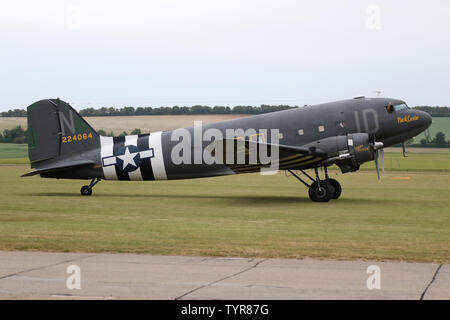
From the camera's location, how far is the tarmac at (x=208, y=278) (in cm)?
1055

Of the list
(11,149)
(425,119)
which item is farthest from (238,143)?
(11,149)

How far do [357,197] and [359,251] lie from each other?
18.3 m

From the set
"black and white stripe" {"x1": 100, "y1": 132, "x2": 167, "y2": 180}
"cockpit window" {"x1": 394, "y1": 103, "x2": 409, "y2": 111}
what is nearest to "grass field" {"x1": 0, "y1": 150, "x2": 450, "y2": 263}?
"black and white stripe" {"x1": 100, "y1": 132, "x2": 167, "y2": 180}

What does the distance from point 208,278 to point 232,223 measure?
966cm

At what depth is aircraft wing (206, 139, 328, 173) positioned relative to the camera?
29.1m

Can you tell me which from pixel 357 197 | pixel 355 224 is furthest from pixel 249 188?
pixel 355 224

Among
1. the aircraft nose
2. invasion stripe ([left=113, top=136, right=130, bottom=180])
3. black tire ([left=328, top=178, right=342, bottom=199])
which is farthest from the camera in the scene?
invasion stripe ([left=113, top=136, right=130, bottom=180])

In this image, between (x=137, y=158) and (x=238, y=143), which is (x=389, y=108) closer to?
(x=238, y=143)

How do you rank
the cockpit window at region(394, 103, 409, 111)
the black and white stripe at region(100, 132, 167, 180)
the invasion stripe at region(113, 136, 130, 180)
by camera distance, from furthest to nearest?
1. the invasion stripe at region(113, 136, 130, 180)
2. the black and white stripe at region(100, 132, 167, 180)
3. the cockpit window at region(394, 103, 409, 111)

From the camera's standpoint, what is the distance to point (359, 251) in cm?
1535

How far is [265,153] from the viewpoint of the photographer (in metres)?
29.7

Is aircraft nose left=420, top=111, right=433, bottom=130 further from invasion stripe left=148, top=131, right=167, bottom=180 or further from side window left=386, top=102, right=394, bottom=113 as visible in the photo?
invasion stripe left=148, top=131, right=167, bottom=180

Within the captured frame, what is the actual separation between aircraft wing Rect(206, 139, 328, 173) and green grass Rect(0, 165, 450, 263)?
1.74m
